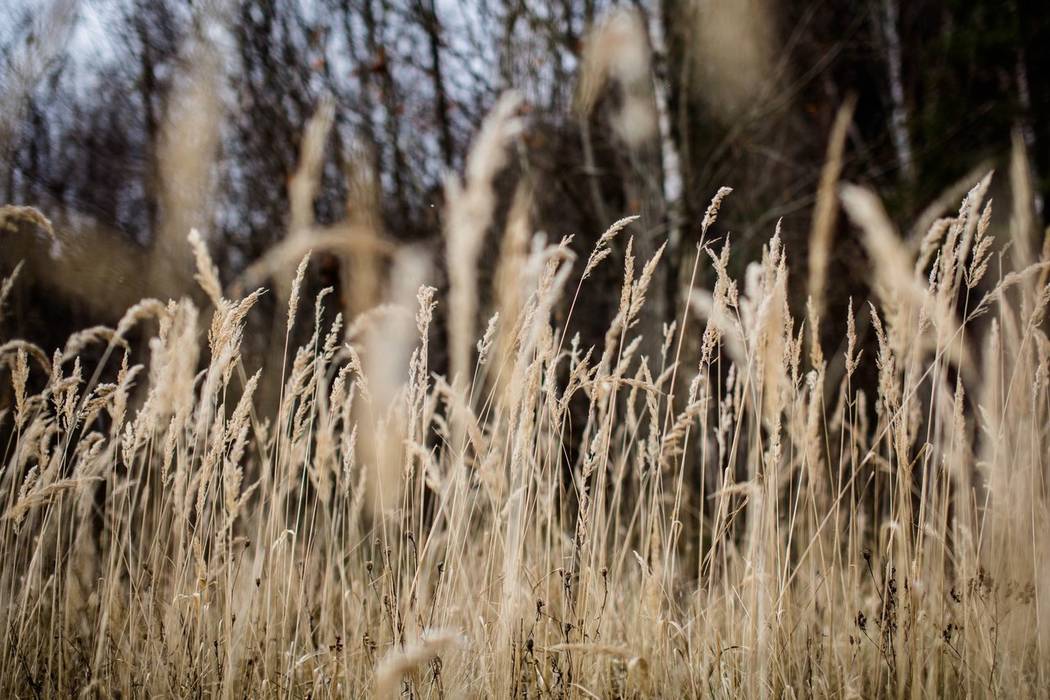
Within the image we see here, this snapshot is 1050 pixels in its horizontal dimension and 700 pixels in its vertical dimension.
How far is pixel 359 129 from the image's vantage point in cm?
369

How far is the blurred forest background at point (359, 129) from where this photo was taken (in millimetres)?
3398

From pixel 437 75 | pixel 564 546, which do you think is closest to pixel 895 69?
pixel 437 75

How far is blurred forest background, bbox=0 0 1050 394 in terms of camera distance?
3398 mm

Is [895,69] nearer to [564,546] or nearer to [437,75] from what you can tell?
[437,75]

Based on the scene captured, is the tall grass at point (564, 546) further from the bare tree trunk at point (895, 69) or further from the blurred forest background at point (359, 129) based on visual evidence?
the bare tree trunk at point (895, 69)

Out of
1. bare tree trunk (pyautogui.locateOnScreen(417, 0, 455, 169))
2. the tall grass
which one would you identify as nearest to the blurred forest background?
bare tree trunk (pyautogui.locateOnScreen(417, 0, 455, 169))

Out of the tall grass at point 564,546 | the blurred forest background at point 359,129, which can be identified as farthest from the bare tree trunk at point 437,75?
the tall grass at point 564,546

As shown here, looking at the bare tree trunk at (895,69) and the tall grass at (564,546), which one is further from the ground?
the bare tree trunk at (895,69)

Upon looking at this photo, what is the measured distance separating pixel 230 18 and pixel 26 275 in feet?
6.08

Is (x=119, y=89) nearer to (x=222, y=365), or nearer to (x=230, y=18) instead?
(x=230, y=18)

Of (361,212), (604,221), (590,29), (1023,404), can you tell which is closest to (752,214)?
(604,221)

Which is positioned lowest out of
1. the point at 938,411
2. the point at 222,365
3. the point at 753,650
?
the point at 753,650

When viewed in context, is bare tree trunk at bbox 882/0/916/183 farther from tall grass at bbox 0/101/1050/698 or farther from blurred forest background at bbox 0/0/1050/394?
tall grass at bbox 0/101/1050/698

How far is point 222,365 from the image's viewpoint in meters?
1.41
